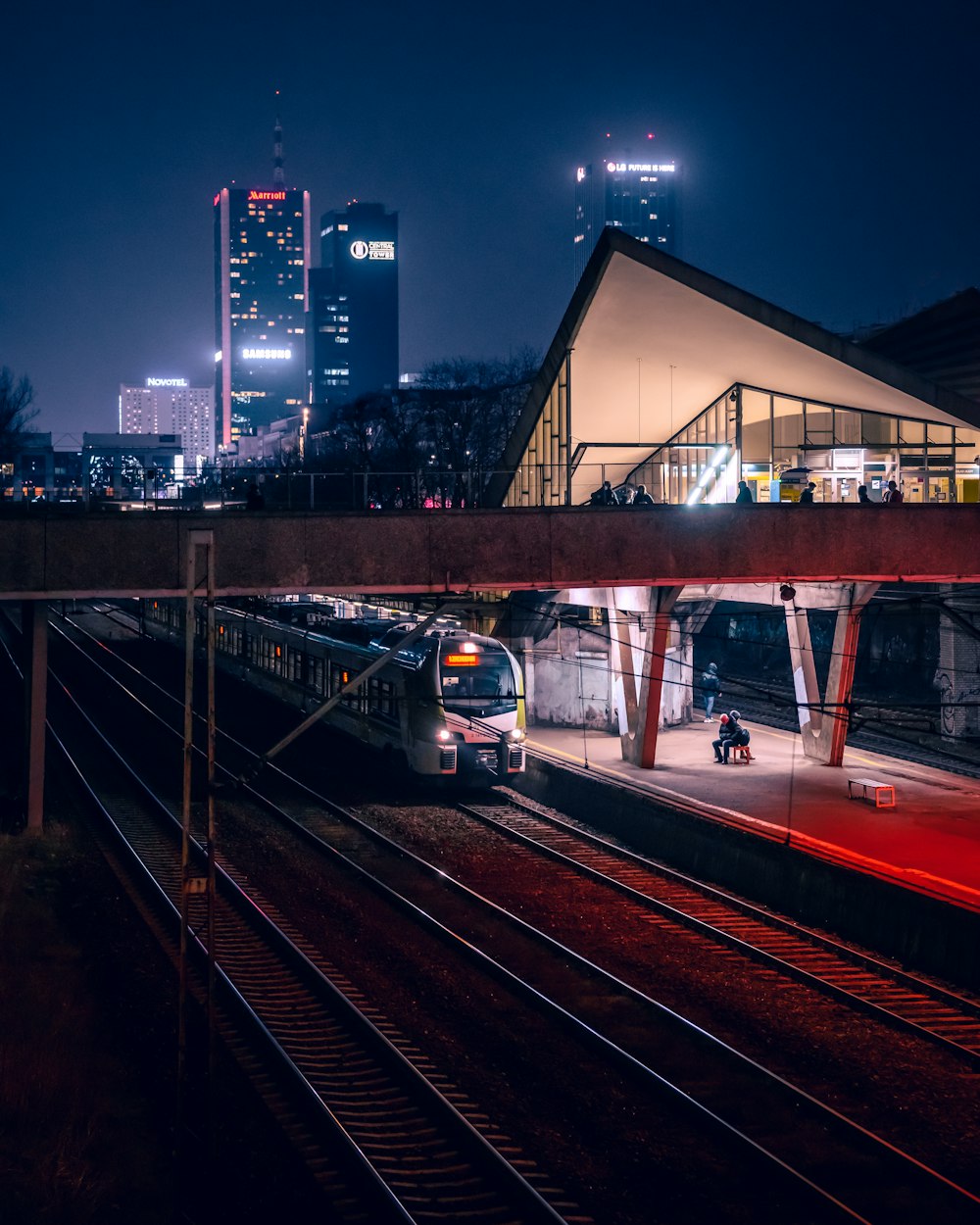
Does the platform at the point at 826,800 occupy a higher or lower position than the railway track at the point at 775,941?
higher

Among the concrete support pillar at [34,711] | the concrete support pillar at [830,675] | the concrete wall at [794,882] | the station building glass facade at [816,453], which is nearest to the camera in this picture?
the concrete wall at [794,882]

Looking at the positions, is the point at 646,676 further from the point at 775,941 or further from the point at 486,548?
the point at 775,941

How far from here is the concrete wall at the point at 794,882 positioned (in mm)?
15742

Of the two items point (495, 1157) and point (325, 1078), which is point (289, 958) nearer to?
point (325, 1078)

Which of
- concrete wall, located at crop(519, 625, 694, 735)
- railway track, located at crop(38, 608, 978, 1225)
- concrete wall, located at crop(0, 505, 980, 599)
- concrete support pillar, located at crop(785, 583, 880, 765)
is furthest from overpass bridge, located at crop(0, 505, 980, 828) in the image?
concrete wall, located at crop(519, 625, 694, 735)

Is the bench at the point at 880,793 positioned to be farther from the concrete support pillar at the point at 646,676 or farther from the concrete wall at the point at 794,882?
the concrete support pillar at the point at 646,676

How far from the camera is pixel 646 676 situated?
27.7 meters

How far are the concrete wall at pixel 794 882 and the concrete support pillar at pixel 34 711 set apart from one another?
10103 mm

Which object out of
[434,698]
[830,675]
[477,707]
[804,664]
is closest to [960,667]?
[804,664]

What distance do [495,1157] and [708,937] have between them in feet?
23.8

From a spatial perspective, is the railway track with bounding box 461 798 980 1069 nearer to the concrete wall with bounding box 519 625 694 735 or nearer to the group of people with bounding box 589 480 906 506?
the group of people with bounding box 589 480 906 506

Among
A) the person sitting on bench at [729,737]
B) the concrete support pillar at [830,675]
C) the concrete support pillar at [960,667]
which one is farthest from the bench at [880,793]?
the concrete support pillar at [960,667]

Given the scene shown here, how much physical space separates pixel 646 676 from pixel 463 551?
767cm

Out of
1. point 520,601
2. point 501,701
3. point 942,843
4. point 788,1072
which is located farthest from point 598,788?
point 788,1072
